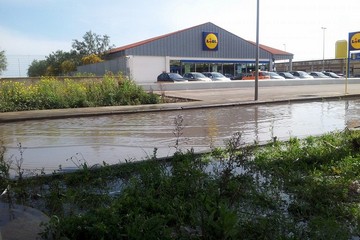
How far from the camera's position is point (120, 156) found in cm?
748

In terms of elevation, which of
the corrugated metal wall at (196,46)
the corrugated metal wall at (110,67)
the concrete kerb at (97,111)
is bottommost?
the concrete kerb at (97,111)

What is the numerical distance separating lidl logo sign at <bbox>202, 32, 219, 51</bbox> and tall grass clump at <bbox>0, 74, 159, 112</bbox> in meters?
34.4

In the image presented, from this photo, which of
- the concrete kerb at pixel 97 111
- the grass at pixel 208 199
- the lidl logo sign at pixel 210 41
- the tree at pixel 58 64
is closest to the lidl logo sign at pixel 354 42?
the concrete kerb at pixel 97 111

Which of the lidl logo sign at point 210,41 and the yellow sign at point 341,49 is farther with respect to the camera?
the lidl logo sign at point 210,41

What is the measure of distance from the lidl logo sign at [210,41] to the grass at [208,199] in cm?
4894

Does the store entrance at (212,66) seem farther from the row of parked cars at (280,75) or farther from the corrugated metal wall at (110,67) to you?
the corrugated metal wall at (110,67)

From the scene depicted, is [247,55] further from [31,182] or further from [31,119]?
[31,182]

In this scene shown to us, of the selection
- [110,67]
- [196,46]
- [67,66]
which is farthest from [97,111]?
[67,66]

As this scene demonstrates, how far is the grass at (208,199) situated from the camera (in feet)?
11.0

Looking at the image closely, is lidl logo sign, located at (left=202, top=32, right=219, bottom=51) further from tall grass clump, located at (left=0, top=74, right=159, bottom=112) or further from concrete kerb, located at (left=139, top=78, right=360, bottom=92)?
tall grass clump, located at (left=0, top=74, right=159, bottom=112)

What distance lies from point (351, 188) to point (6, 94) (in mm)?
16136

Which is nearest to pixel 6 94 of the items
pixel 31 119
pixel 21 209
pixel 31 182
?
pixel 31 119

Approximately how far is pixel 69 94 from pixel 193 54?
3711cm

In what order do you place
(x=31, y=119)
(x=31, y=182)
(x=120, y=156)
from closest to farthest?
1. (x=31, y=182)
2. (x=120, y=156)
3. (x=31, y=119)
